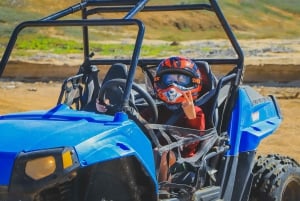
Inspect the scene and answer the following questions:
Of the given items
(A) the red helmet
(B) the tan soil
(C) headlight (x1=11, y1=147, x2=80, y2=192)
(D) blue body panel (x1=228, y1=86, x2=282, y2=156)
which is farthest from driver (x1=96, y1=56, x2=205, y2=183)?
(B) the tan soil

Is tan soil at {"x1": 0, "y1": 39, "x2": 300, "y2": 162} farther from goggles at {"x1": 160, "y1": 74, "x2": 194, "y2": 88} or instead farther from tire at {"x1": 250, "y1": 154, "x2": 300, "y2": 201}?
goggles at {"x1": 160, "y1": 74, "x2": 194, "y2": 88}

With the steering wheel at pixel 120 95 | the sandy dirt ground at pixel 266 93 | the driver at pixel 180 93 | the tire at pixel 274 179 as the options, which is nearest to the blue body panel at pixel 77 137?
the steering wheel at pixel 120 95

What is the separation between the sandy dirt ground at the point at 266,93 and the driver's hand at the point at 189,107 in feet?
17.3

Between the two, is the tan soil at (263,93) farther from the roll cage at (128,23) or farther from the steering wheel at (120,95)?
the steering wheel at (120,95)

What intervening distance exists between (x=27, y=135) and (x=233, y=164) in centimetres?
183

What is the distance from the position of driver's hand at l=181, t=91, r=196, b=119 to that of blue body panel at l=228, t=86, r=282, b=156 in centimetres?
46

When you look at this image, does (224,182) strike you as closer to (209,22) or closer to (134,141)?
(134,141)

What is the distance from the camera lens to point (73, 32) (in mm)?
52656

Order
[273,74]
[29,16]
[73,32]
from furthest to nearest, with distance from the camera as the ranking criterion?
[29,16] < [73,32] < [273,74]

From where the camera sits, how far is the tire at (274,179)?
5578 mm

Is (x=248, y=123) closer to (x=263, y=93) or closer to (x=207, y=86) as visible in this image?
(x=207, y=86)

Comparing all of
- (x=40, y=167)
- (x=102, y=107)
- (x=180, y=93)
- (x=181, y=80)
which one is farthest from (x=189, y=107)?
(x=40, y=167)

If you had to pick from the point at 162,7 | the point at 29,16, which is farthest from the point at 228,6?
the point at 162,7

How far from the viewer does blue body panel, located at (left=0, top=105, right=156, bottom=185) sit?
3.74 meters
